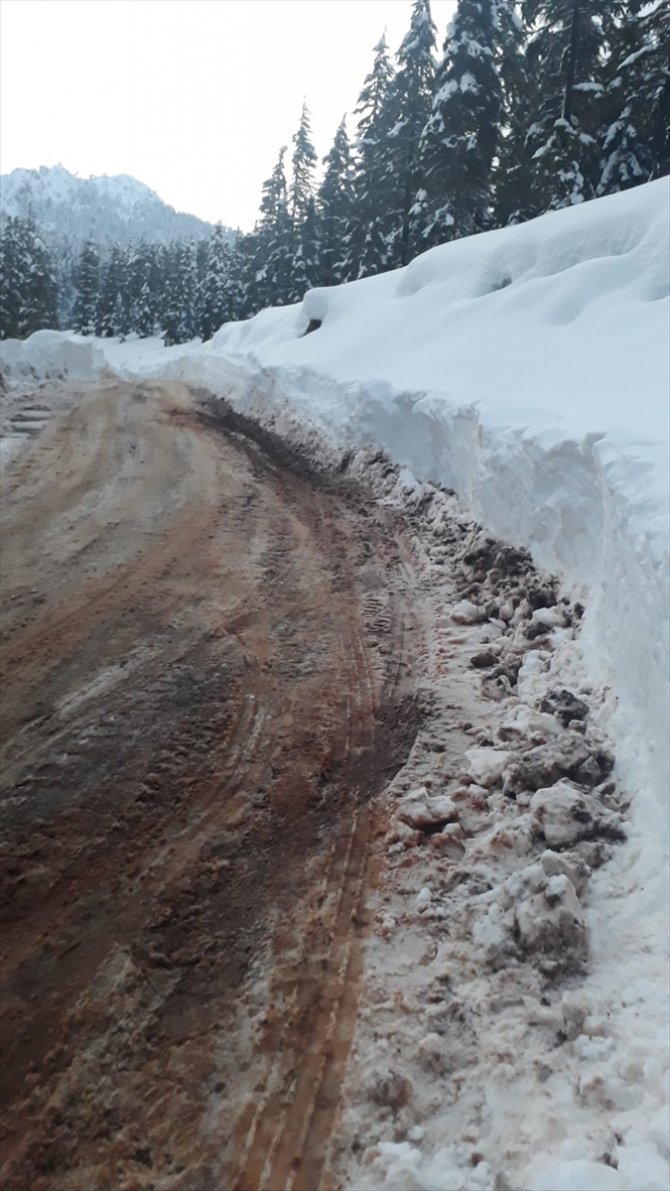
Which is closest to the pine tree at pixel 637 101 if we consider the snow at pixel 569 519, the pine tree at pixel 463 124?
the pine tree at pixel 463 124

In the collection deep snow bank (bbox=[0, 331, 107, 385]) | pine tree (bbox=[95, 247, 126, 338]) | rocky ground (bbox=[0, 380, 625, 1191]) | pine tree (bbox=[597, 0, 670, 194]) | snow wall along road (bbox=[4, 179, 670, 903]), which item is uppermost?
pine tree (bbox=[95, 247, 126, 338])

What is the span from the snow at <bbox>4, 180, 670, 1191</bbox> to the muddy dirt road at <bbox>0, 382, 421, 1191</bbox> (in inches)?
15.5

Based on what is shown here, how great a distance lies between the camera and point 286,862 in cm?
358

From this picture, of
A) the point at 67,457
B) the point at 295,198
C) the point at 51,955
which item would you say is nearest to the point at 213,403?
the point at 67,457

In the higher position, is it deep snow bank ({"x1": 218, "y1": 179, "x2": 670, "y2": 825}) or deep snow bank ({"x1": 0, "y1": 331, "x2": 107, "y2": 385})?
deep snow bank ({"x1": 0, "y1": 331, "x2": 107, "y2": 385})

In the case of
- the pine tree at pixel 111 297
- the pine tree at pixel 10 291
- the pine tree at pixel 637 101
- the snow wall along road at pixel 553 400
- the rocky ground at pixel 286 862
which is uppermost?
the pine tree at pixel 111 297

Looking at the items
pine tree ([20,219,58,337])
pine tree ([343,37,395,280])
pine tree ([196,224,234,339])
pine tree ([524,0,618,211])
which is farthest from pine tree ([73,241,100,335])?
pine tree ([524,0,618,211])

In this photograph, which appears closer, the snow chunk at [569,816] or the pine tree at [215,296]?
the snow chunk at [569,816]

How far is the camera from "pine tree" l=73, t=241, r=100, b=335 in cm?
7106

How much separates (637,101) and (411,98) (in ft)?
41.1

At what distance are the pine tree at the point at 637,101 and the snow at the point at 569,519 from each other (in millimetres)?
7023

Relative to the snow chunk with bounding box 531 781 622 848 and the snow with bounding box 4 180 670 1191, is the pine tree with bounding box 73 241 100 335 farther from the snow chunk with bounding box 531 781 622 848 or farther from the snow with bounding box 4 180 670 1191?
the snow chunk with bounding box 531 781 622 848

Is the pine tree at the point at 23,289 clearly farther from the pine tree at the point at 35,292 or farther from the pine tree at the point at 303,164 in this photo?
the pine tree at the point at 303,164

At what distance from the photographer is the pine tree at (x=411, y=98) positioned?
2764 centimetres
